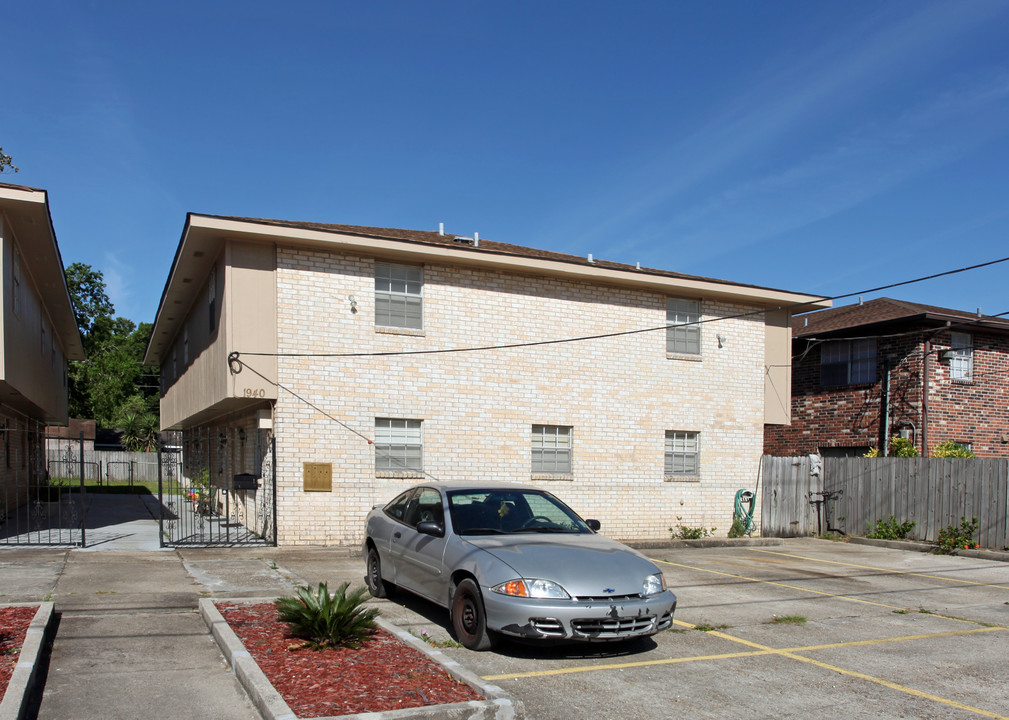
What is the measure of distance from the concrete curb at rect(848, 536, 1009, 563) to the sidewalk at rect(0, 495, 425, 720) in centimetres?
1169

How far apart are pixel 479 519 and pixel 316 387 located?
697cm

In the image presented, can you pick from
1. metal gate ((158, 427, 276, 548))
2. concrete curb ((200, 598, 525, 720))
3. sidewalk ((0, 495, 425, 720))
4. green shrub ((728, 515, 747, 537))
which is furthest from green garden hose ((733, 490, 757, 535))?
concrete curb ((200, 598, 525, 720))

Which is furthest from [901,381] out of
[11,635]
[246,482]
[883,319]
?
[11,635]

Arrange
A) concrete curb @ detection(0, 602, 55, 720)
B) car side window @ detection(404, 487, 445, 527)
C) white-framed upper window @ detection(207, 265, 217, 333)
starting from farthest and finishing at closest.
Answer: white-framed upper window @ detection(207, 265, 217, 333)
car side window @ detection(404, 487, 445, 527)
concrete curb @ detection(0, 602, 55, 720)

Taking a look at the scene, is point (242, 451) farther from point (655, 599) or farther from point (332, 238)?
point (655, 599)

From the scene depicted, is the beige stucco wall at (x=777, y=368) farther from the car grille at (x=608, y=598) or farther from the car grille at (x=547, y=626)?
the car grille at (x=547, y=626)

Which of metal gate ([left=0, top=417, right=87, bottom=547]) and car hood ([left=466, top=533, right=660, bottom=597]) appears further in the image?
metal gate ([left=0, top=417, right=87, bottom=547])

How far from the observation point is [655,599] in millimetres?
7004

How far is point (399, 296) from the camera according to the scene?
15.4m

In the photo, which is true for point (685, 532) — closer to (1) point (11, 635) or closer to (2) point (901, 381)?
(2) point (901, 381)

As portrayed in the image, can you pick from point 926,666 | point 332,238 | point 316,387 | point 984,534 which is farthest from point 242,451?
point 984,534

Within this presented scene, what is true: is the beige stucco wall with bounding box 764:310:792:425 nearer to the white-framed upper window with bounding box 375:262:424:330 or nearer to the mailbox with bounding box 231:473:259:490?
the white-framed upper window with bounding box 375:262:424:330

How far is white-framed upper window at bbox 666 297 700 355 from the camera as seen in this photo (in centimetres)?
1825

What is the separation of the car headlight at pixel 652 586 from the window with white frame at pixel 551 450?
30.1ft
